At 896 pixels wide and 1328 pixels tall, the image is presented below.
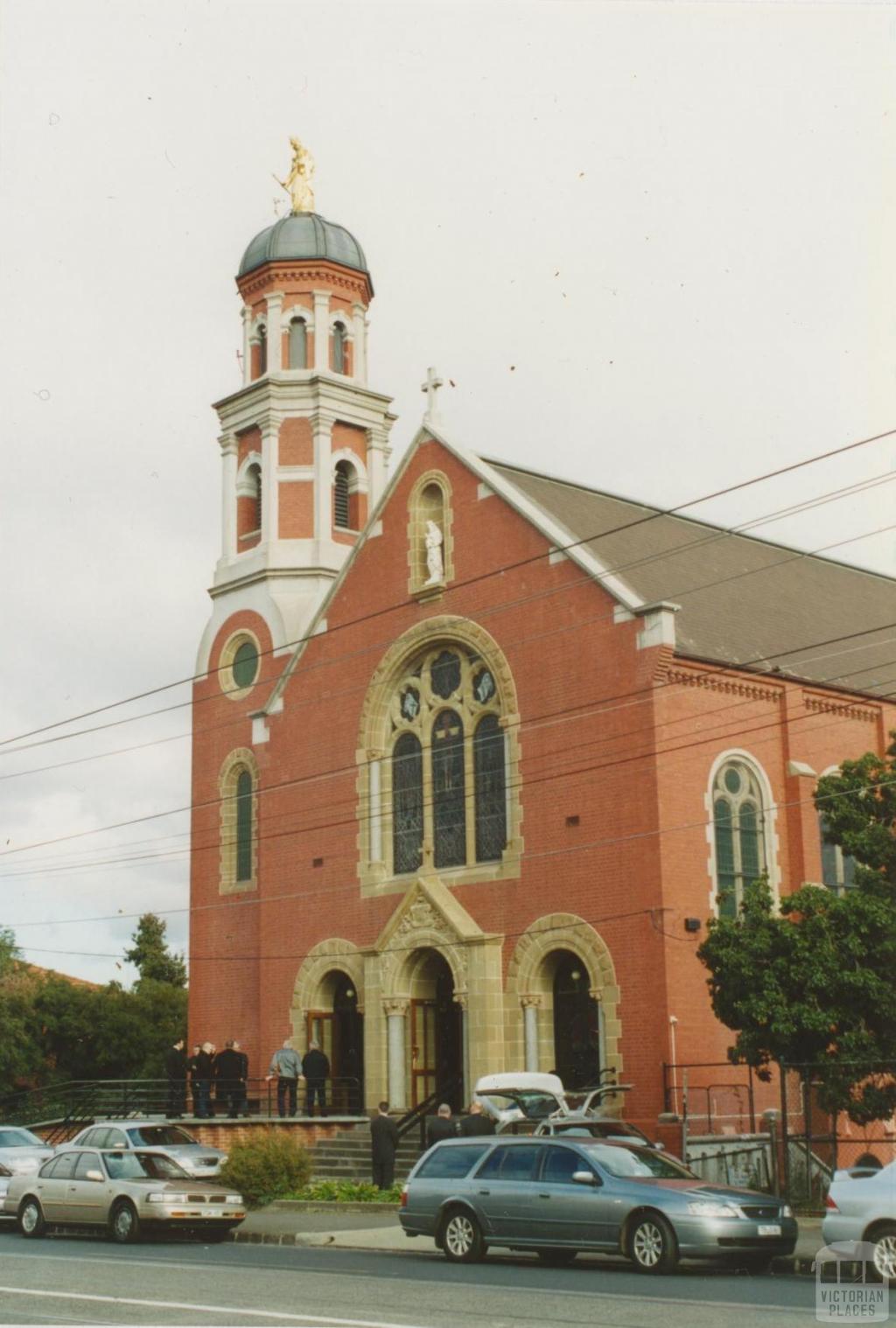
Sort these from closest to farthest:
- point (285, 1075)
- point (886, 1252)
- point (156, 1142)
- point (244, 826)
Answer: point (886, 1252)
point (156, 1142)
point (285, 1075)
point (244, 826)

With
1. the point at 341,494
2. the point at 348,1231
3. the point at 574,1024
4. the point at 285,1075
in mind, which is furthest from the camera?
the point at 341,494

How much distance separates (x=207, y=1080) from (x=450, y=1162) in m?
14.8

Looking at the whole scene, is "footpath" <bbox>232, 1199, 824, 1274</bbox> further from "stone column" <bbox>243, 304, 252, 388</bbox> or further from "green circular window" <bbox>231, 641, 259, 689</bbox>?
"stone column" <bbox>243, 304, 252, 388</bbox>

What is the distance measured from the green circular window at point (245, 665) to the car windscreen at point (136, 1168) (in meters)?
19.6

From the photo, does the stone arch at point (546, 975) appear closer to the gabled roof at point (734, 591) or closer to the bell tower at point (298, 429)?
the gabled roof at point (734, 591)

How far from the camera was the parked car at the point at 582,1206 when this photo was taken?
1738 centimetres

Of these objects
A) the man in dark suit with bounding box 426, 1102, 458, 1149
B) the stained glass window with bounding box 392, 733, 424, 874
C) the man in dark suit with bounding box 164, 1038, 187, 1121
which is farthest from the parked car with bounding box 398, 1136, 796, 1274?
the man in dark suit with bounding box 164, 1038, 187, 1121

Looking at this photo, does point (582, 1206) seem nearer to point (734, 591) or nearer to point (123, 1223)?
point (123, 1223)

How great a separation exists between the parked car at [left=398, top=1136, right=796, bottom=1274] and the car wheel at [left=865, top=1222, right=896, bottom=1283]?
1.33 metres

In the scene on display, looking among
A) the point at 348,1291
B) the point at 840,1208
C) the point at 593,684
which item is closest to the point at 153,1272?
the point at 348,1291

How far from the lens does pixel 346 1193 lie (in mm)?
27156

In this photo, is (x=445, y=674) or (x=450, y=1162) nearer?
(x=450, y=1162)

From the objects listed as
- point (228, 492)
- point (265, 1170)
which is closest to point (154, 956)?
point (228, 492)

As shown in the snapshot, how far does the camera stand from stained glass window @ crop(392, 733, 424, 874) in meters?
35.1
